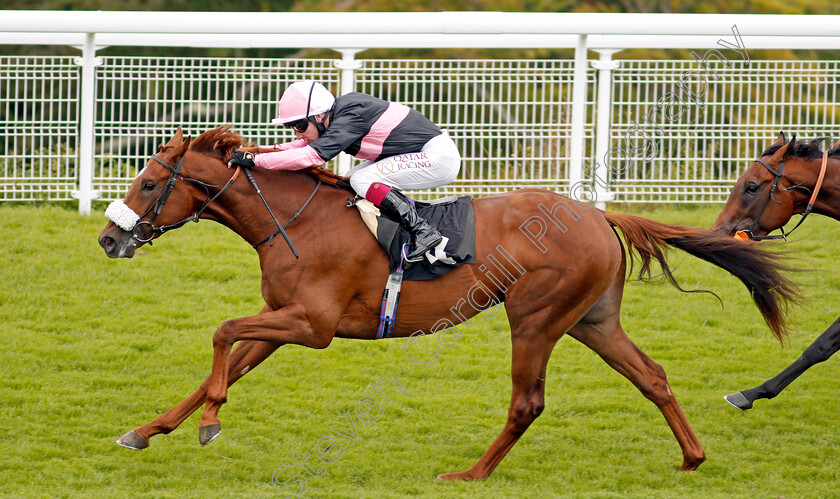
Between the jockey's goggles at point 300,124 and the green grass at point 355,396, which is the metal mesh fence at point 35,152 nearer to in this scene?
the green grass at point 355,396

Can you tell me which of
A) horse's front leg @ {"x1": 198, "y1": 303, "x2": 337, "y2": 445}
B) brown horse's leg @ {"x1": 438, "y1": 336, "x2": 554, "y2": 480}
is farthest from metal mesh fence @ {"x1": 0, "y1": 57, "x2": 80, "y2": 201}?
brown horse's leg @ {"x1": 438, "y1": 336, "x2": 554, "y2": 480}

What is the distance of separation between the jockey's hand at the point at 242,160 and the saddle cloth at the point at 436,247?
589 millimetres

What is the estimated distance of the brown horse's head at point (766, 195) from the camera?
5.86 m

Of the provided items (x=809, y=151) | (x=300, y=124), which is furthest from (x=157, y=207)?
(x=809, y=151)

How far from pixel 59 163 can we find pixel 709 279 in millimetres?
6434

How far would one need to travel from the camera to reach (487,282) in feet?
16.7

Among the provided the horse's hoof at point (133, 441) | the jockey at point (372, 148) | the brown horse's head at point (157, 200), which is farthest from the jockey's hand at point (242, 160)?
the horse's hoof at point (133, 441)

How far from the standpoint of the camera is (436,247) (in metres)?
4.96

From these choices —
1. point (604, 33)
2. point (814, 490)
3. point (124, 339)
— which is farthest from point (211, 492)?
point (604, 33)

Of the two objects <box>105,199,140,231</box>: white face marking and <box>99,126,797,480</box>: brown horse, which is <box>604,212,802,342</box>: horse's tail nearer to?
<box>99,126,797,480</box>: brown horse

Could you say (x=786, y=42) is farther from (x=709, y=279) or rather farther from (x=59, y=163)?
(x=59, y=163)

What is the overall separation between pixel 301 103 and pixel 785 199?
9.86 feet

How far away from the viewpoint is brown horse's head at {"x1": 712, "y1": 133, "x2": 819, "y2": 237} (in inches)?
231

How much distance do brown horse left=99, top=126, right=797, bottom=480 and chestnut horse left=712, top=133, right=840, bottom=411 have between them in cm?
56
